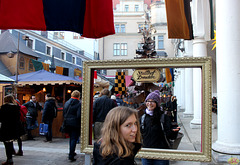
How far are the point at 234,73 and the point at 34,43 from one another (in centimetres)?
2430

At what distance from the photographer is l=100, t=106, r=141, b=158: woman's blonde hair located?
171 centimetres

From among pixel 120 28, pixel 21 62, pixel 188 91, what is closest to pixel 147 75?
pixel 188 91

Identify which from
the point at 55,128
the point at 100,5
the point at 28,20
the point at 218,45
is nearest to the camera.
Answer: the point at 28,20

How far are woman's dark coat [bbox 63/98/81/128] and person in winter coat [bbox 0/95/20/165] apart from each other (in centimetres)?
127

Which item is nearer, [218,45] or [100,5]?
[100,5]

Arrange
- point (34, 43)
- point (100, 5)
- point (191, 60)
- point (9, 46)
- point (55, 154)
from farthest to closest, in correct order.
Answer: point (34, 43), point (9, 46), point (55, 154), point (100, 5), point (191, 60)

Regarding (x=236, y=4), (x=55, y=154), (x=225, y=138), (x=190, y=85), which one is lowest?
(x=55, y=154)

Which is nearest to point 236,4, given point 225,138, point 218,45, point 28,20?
point 218,45

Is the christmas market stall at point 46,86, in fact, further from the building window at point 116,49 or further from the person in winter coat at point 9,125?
the building window at point 116,49

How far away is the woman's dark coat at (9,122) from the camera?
526 cm

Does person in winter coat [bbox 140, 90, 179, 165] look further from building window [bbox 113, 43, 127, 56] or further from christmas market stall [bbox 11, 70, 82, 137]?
building window [bbox 113, 43, 127, 56]

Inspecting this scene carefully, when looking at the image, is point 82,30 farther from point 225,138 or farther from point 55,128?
point 55,128

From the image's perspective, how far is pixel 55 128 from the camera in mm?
8820

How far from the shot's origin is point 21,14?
3.59 metres
